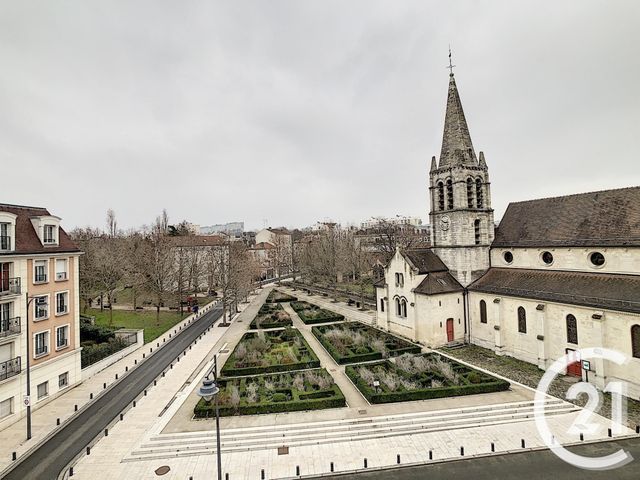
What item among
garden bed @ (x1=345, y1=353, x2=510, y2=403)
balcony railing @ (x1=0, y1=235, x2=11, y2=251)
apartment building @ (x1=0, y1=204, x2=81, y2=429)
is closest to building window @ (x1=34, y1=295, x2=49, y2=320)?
apartment building @ (x1=0, y1=204, x2=81, y2=429)

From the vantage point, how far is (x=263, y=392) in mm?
21641

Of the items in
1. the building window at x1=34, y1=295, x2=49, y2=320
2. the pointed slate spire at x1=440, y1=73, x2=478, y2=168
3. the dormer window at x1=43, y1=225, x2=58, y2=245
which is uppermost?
the pointed slate spire at x1=440, y1=73, x2=478, y2=168

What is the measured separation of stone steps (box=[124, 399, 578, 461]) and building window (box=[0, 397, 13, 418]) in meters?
8.88

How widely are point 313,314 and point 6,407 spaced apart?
1182 inches

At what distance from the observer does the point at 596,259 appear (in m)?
24.3

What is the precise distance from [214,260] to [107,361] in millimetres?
27203

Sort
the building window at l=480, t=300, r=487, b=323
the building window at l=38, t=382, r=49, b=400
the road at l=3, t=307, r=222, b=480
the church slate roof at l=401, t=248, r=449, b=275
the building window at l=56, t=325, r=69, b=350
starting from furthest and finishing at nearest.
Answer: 1. the church slate roof at l=401, t=248, r=449, b=275
2. the building window at l=480, t=300, r=487, b=323
3. the building window at l=56, t=325, r=69, b=350
4. the building window at l=38, t=382, r=49, b=400
5. the road at l=3, t=307, r=222, b=480

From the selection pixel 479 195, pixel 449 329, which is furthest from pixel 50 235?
pixel 479 195

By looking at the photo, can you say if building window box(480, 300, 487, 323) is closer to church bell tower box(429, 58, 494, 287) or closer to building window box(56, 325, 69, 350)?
church bell tower box(429, 58, 494, 287)

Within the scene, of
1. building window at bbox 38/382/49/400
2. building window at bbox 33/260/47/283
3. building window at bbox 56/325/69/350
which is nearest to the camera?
building window at bbox 38/382/49/400

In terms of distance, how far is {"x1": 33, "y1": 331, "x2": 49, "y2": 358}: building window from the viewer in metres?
21.1

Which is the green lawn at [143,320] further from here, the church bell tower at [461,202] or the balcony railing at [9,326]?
the church bell tower at [461,202]

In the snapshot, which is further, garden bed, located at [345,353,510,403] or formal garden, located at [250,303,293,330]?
formal garden, located at [250,303,293,330]

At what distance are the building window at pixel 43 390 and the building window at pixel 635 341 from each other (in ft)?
116
